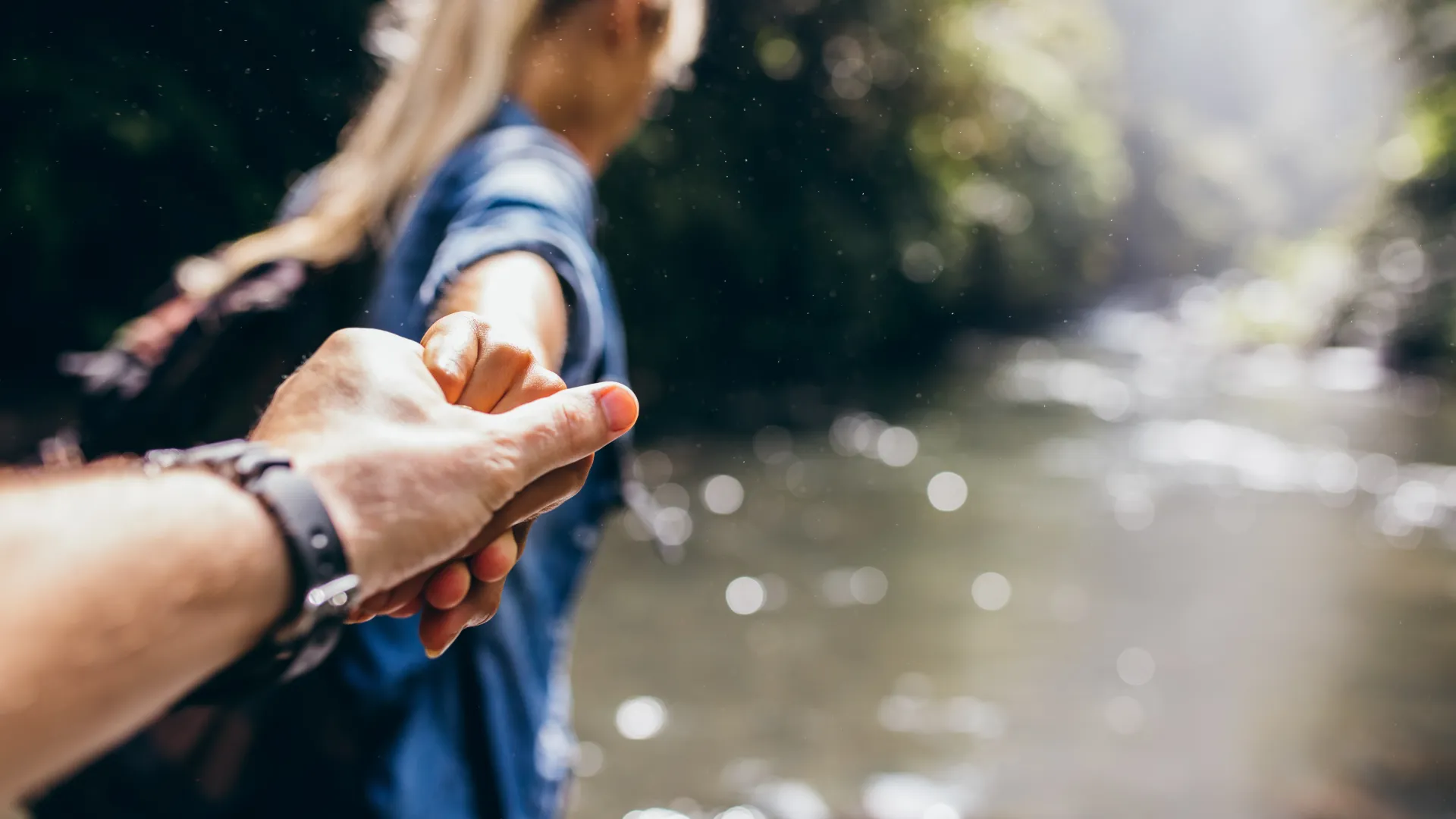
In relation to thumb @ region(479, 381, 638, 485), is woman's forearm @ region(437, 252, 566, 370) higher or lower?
higher

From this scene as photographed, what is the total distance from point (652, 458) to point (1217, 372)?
977cm

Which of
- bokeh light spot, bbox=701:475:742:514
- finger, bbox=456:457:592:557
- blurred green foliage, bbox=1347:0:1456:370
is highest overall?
blurred green foliage, bbox=1347:0:1456:370

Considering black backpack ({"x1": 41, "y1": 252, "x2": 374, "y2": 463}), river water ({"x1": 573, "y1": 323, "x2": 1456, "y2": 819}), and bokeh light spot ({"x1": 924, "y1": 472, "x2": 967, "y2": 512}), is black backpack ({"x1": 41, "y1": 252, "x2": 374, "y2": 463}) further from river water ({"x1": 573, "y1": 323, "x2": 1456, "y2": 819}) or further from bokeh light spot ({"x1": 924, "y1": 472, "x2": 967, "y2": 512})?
bokeh light spot ({"x1": 924, "y1": 472, "x2": 967, "y2": 512})

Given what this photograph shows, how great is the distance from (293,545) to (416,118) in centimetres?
65

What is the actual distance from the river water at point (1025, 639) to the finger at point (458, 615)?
2.83 meters

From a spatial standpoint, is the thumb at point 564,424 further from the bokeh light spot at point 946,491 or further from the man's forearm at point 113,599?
the bokeh light spot at point 946,491

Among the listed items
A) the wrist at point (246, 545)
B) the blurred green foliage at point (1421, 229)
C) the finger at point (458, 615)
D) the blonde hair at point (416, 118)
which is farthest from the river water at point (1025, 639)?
the blurred green foliage at point (1421, 229)

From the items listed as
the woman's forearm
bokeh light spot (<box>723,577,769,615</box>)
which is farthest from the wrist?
bokeh light spot (<box>723,577,769,615</box>)

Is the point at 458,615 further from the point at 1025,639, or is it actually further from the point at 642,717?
the point at 1025,639

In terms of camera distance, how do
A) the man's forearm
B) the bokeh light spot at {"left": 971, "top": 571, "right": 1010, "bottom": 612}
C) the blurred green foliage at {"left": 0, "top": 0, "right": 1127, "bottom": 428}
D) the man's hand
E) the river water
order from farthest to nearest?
the bokeh light spot at {"left": 971, "top": 571, "right": 1010, "bottom": 612}
the blurred green foliage at {"left": 0, "top": 0, "right": 1127, "bottom": 428}
the river water
the man's hand
the man's forearm

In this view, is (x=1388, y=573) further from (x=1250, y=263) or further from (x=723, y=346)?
(x=1250, y=263)

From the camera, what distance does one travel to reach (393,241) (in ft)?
3.05

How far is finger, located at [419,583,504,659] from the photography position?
0.52 m

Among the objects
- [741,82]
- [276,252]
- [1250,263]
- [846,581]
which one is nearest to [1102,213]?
[1250,263]
